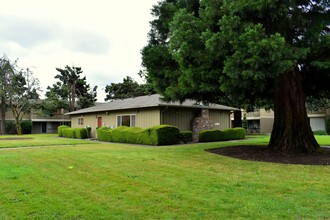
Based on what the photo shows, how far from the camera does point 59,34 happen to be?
15.2m

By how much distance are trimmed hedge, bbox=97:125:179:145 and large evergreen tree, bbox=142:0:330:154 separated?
5051mm

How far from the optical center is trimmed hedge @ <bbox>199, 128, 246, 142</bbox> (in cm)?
1942

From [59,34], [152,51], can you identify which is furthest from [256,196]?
[59,34]

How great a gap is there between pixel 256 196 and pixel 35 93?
3347cm

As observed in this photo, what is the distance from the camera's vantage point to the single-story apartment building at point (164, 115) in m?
19.6

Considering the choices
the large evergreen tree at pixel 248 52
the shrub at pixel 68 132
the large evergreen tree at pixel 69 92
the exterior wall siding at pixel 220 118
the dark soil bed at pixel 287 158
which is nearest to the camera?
the large evergreen tree at pixel 248 52

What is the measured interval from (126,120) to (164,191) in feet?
56.0

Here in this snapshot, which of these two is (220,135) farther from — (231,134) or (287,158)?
(287,158)

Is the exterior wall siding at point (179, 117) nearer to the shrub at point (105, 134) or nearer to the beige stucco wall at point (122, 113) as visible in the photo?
the beige stucco wall at point (122, 113)

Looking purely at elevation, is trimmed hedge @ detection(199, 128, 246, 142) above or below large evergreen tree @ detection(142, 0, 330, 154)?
below

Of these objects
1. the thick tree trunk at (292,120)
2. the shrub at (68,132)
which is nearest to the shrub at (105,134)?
the shrub at (68,132)

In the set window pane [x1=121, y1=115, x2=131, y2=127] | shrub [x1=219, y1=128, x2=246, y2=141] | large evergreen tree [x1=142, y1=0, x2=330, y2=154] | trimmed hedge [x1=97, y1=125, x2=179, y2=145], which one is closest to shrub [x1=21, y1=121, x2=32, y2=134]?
window pane [x1=121, y1=115, x2=131, y2=127]

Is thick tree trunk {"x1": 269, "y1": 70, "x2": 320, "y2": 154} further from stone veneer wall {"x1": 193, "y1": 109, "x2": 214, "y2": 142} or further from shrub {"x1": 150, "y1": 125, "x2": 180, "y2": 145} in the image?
stone veneer wall {"x1": 193, "y1": 109, "x2": 214, "y2": 142}

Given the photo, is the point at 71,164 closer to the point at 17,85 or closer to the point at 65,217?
the point at 65,217
